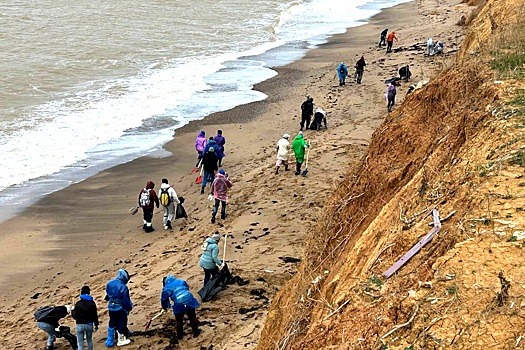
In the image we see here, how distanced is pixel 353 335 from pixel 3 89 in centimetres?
2605

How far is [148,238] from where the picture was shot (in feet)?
45.7

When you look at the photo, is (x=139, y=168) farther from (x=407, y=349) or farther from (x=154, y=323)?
(x=407, y=349)

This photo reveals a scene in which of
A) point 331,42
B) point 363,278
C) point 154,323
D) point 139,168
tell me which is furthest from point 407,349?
point 331,42

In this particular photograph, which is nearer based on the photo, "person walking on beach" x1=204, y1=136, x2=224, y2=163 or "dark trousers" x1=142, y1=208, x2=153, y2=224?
"dark trousers" x1=142, y1=208, x2=153, y2=224

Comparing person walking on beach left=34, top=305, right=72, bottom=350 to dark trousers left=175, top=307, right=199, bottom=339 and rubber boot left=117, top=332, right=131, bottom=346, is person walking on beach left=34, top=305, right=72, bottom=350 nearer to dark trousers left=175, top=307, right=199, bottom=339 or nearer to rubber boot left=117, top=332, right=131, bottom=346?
rubber boot left=117, top=332, right=131, bottom=346

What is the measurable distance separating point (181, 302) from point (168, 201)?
4906mm

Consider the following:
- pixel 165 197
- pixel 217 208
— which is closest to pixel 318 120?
pixel 217 208

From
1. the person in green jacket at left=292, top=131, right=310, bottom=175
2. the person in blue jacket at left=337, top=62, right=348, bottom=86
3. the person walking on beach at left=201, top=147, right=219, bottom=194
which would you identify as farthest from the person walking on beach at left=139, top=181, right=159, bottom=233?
the person in blue jacket at left=337, top=62, right=348, bottom=86

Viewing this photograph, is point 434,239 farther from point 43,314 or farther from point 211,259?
point 43,314

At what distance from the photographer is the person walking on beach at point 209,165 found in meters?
15.3

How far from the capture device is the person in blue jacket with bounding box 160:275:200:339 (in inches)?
359

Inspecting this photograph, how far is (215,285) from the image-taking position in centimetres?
1037

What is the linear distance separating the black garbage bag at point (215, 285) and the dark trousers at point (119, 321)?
1.37 metres

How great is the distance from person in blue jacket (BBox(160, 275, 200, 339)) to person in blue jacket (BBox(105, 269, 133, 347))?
596 millimetres
